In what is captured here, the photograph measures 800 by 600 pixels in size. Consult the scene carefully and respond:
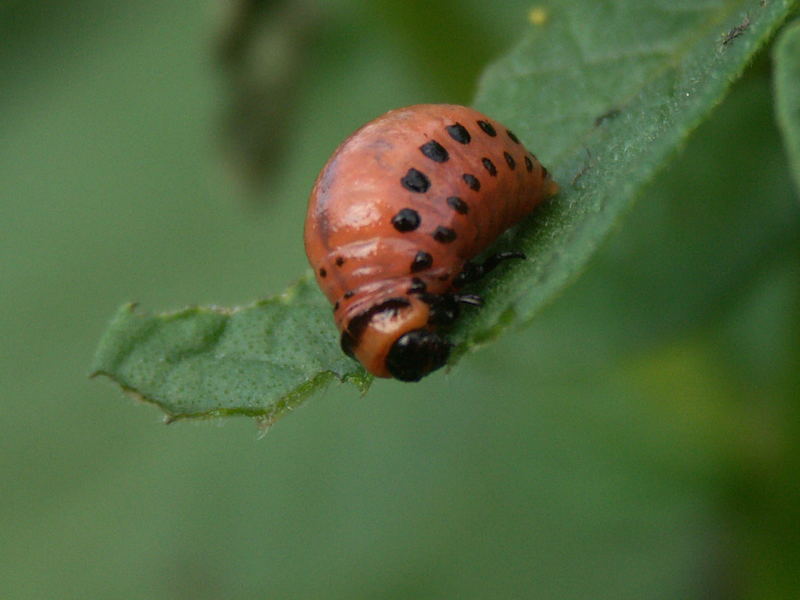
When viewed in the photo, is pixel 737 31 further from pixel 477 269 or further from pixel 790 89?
A: pixel 477 269

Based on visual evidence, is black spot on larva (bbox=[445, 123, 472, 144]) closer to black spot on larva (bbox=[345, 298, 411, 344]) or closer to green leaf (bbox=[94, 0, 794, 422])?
green leaf (bbox=[94, 0, 794, 422])

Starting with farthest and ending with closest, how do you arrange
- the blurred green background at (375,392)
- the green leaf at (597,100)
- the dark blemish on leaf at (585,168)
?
the blurred green background at (375,392), the dark blemish on leaf at (585,168), the green leaf at (597,100)

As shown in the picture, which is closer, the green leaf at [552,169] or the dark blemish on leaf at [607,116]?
the green leaf at [552,169]

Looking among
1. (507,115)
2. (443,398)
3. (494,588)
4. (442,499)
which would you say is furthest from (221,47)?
(494,588)

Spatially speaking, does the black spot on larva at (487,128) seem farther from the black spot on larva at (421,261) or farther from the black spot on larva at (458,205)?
the black spot on larva at (421,261)

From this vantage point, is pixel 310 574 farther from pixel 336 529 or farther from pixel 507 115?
pixel 507 115

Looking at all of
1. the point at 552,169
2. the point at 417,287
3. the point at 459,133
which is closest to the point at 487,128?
the point at 459,133

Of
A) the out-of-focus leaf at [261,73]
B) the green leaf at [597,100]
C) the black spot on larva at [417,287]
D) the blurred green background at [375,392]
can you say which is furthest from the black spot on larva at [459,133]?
the out-of-focus leaf at [261,73]
